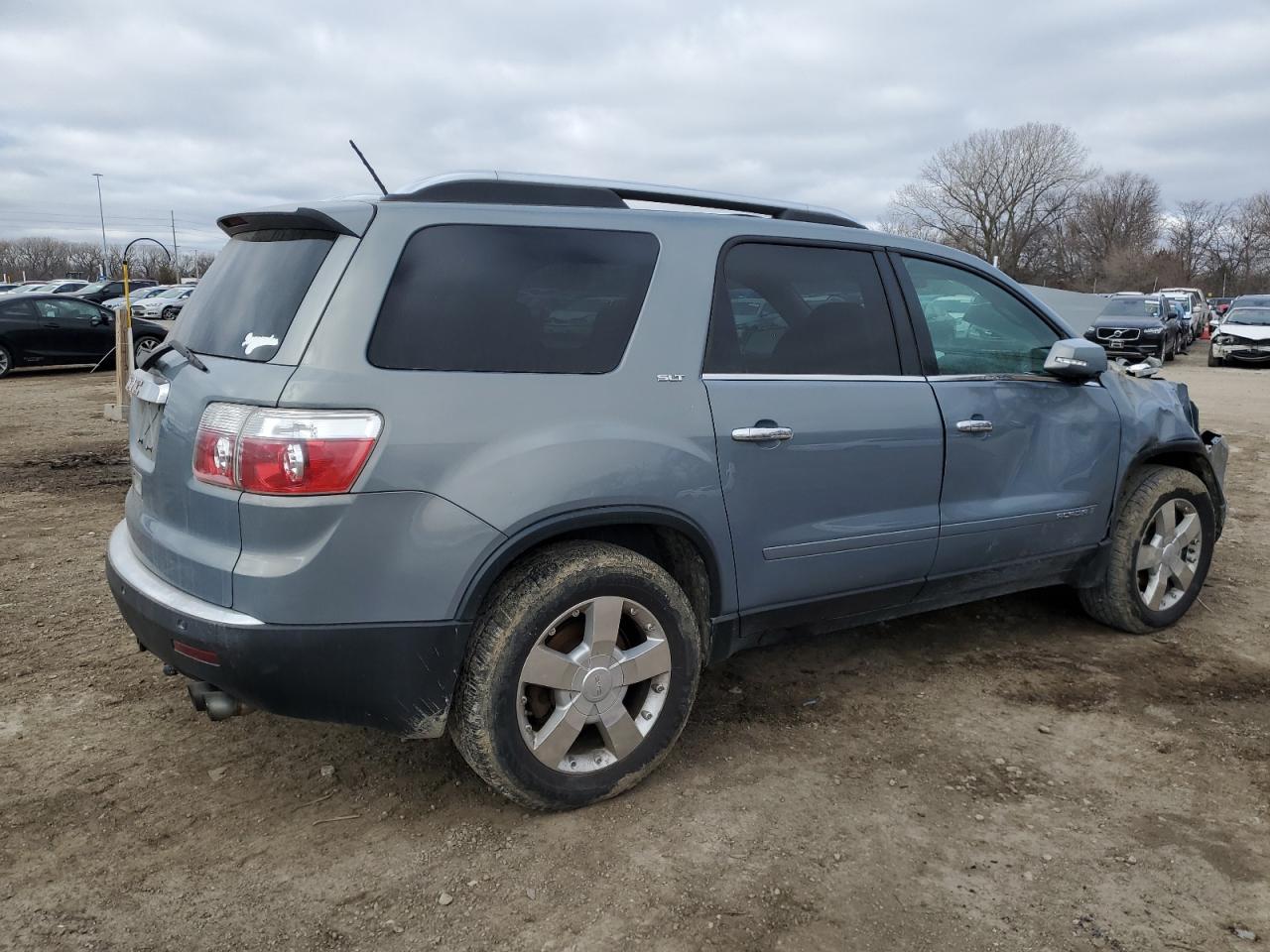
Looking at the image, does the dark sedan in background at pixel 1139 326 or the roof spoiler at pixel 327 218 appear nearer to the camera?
the roof spoiler at pixel 327 218

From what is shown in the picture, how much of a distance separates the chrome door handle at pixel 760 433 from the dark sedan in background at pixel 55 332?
15982 millimetres

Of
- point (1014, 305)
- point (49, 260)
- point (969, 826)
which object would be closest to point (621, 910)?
point (969, 826)

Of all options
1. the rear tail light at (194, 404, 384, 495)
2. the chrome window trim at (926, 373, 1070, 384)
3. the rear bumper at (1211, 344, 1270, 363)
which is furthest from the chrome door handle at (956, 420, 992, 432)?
the rear bumper at (1211, 344, 1270, 363)

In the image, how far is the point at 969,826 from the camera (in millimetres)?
2885

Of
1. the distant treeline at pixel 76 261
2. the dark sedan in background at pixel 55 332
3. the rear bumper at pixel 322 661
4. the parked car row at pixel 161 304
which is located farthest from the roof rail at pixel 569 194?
the distant treeline at pixel 76 261

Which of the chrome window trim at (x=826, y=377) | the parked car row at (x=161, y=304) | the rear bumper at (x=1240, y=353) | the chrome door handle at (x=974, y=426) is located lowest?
the parked car row at (x=161, y=304)

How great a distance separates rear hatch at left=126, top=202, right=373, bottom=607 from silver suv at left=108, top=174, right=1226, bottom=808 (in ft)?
0.04

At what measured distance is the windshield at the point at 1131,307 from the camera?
915 inches

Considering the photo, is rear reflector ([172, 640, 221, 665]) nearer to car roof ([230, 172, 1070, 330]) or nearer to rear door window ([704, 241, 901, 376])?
car roof ([230, 172, 1070, 330])

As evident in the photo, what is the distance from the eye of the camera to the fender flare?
260 centimetres

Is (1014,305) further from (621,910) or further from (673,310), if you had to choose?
(621,910)

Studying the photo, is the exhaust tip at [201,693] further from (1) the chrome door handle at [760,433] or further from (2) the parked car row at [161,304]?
(2) the parked car row at [161,304]

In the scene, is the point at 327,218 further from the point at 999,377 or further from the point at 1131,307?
the point at 1131,307

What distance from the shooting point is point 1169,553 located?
14.7 feet
